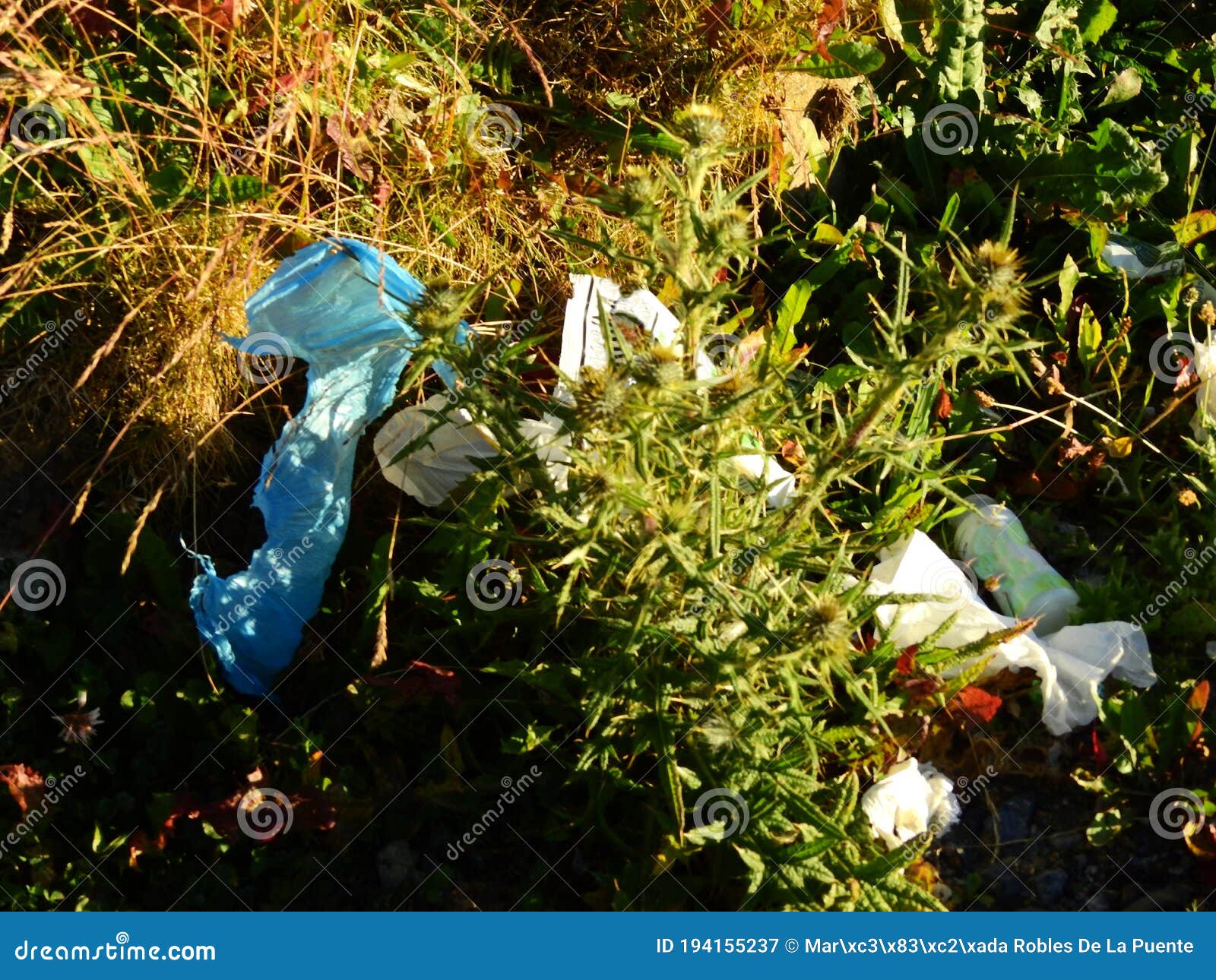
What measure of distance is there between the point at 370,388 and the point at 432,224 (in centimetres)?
49

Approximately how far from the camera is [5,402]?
254cm

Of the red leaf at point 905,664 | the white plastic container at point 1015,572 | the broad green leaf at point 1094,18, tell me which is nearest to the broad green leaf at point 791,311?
the white plastic container at point 1015,572

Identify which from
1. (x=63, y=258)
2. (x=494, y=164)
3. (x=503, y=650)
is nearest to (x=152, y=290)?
(x=63, y=258)

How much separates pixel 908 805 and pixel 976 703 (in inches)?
11.0

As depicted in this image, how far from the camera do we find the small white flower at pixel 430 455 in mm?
2471

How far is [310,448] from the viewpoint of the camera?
7.89ft

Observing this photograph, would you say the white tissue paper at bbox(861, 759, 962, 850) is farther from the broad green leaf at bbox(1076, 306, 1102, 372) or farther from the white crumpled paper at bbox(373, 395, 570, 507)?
the broad green leaf at bbox(1076, 306, 1102, 372)

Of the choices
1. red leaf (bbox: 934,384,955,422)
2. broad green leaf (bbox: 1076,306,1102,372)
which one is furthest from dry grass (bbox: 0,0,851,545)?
broad green leaf (bbox: 1076,306,1102,372)

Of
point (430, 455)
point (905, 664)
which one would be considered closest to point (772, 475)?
point (905, 664)

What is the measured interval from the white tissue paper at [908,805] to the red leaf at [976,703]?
15 centimetres

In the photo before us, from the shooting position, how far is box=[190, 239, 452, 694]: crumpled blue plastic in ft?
Answer: 7.70

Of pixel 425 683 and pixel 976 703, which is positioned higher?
pixel 425 683

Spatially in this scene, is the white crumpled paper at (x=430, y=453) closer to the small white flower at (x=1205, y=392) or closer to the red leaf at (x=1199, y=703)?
the red leaf at (x=1199, y=703)

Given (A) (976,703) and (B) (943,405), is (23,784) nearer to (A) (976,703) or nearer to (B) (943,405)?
(A) (976,703)
